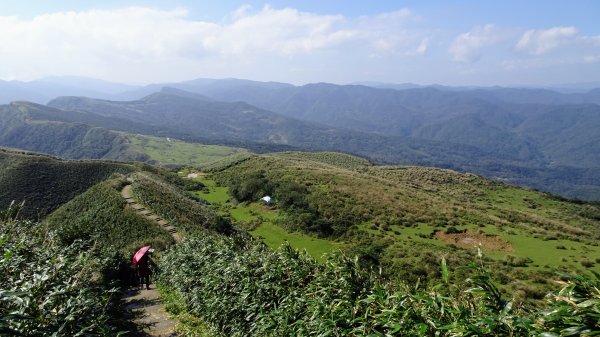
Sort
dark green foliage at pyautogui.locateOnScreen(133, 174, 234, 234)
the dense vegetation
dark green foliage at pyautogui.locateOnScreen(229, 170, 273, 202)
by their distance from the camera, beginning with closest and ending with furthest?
the dense vegetation, dark green foliage at pyautogui.locateOnScreen(133, 174, 234, 234), dark green foliage at pyautogui.locateOnScreen(229, 170, 273, 202)

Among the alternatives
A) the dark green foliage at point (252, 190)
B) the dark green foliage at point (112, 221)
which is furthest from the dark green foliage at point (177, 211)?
the dark green foliage at point (252, 190)

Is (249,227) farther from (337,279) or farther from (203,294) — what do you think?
(337,279)

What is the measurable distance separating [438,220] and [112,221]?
3414 cm

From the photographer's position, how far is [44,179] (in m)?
53.5

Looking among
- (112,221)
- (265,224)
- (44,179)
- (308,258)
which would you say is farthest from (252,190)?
(308,258)

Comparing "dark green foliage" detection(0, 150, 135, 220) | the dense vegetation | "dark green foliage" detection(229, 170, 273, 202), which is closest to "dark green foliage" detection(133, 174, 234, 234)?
"dark green foliage" detection(229, 170, 273, 202)

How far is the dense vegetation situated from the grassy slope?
16.7m

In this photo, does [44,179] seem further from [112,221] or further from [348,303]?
[348,303]

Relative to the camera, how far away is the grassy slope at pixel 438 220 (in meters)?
32.1

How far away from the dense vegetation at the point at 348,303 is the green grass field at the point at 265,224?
66.9 feet

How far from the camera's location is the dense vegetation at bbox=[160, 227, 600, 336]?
388cm

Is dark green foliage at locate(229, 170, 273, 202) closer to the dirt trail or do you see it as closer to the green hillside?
the green hillside

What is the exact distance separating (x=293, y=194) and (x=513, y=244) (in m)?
25.6

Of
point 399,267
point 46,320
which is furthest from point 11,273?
point 399,267
